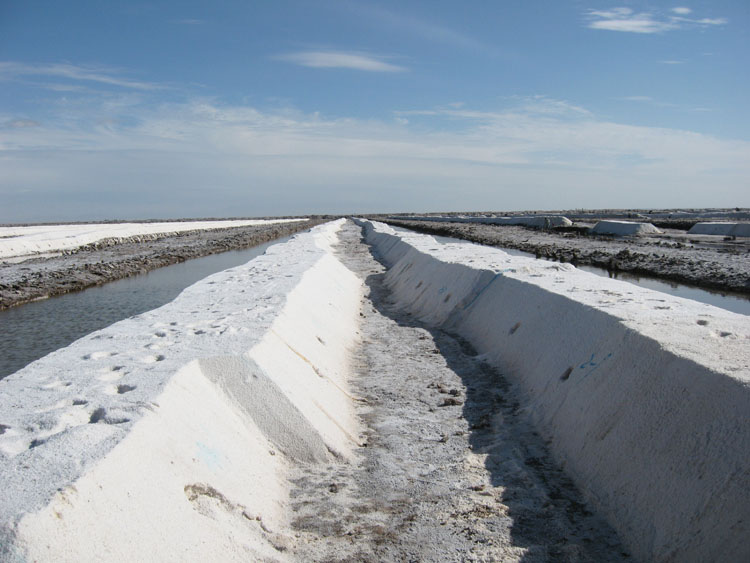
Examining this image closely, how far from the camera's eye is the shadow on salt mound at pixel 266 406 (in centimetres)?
486

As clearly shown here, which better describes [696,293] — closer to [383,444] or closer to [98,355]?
[383,444]

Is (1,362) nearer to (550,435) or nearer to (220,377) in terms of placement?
(220,377)

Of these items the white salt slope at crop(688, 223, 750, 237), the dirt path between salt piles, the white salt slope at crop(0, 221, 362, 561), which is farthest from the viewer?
the white salt slope at crop(688, 223, 750, 237)

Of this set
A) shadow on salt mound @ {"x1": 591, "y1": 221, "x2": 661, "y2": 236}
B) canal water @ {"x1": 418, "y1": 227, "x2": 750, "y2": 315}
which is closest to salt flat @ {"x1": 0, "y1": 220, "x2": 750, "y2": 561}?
canal water @ {"x1": 418, "y1": 227, "x2": 750, "y2": 315}

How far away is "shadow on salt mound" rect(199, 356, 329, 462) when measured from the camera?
4859 mm

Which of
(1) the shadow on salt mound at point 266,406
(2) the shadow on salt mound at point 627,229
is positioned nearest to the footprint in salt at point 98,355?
(1) the shadow on salt mound at point 266,406

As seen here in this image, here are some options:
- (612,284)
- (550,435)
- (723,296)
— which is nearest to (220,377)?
(550,435)

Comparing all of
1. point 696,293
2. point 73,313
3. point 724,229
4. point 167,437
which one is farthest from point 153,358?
point 724,229

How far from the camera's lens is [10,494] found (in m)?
2.84

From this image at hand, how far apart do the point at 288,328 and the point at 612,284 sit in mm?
4719

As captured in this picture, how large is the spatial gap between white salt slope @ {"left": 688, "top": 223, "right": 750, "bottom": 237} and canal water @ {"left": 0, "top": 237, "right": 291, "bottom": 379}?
29.1 metres

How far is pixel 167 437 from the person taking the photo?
3.87 m

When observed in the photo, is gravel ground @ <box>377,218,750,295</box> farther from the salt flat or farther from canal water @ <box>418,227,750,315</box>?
the salt flat

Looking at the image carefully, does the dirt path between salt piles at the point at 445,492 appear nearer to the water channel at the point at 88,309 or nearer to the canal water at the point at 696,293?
the water channel at the point at 88,309
